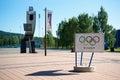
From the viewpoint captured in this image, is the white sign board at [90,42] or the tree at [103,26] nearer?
the white sign board at [90,42]

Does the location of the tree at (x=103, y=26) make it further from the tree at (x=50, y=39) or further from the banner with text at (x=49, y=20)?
the banner with text at (x=49, y=20)

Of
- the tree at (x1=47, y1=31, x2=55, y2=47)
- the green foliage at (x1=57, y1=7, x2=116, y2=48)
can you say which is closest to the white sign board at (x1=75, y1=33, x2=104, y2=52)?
the green foliage at (x1=57, y1=7, x2=116, y2=48)

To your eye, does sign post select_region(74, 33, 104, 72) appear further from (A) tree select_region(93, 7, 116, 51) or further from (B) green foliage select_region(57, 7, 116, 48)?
(A) tree select_region(93, 7, 116, 51)

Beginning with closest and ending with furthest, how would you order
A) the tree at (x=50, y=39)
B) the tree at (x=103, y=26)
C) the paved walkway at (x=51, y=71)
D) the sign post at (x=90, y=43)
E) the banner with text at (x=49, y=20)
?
the paved walkway at (x=51, y=71)
the sign post at (x=90, y=43)
the banner with text at (x=49, y=20)
the tree at (x=103, y=26)
the tree at (x=50, y=39)

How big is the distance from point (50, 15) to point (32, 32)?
29.2ft

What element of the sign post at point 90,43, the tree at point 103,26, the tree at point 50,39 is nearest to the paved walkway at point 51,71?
Answer: the sign post at point 90,43

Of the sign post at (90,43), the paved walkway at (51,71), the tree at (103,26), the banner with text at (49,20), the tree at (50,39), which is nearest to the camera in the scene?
the paved walkway at (51,71)

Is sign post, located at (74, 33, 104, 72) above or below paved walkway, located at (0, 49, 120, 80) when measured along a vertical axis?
above

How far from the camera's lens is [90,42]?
39.0 ft

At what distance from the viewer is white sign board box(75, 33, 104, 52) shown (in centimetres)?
1179

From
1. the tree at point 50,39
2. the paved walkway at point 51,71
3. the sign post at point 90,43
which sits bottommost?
the paved walkway at point 51,71

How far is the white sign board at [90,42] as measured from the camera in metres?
11.8

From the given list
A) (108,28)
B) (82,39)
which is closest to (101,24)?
(108,28)

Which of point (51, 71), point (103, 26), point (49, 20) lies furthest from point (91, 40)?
point (103, 26)
